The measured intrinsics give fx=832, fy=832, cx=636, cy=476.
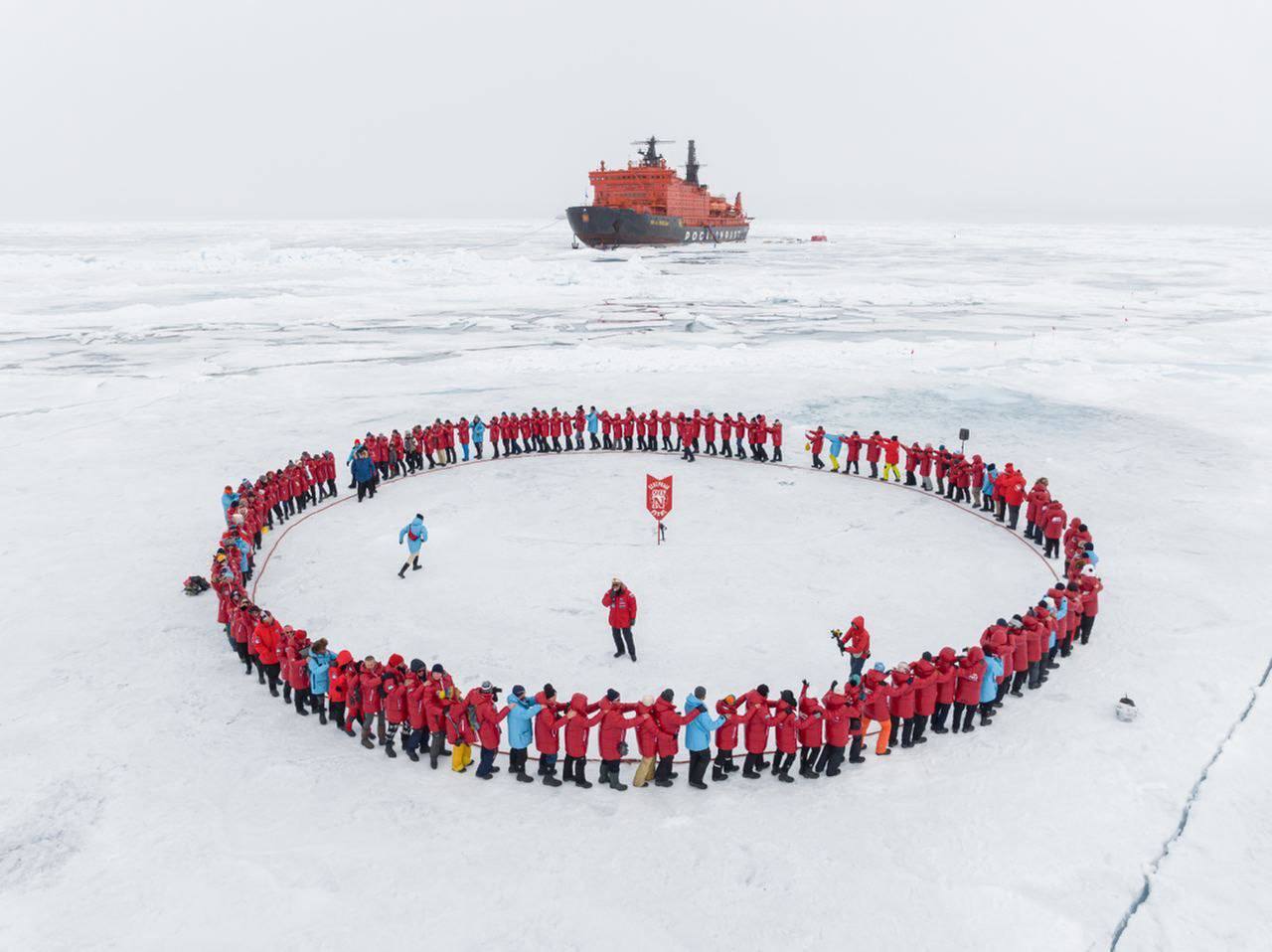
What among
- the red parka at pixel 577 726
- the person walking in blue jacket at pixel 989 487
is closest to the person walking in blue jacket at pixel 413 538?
the red parka at pixel 577 726

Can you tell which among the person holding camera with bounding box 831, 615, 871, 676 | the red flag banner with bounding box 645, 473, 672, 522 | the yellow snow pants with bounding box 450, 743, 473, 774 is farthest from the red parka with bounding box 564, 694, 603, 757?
the red flag banner with bounding box 645, 473, 672, 522

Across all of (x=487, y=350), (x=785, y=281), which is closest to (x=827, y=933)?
(x=487, y=350)

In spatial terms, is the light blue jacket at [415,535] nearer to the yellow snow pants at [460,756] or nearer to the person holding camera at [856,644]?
the yellow snow pants at [460,756]

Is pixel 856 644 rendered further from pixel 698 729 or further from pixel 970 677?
pixel 698 729

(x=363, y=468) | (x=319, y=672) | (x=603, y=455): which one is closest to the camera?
(x=319, y=672)

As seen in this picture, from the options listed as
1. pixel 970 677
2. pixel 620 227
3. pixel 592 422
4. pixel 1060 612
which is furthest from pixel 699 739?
pixel 620 227

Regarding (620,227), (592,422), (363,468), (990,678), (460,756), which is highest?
(620,227)
